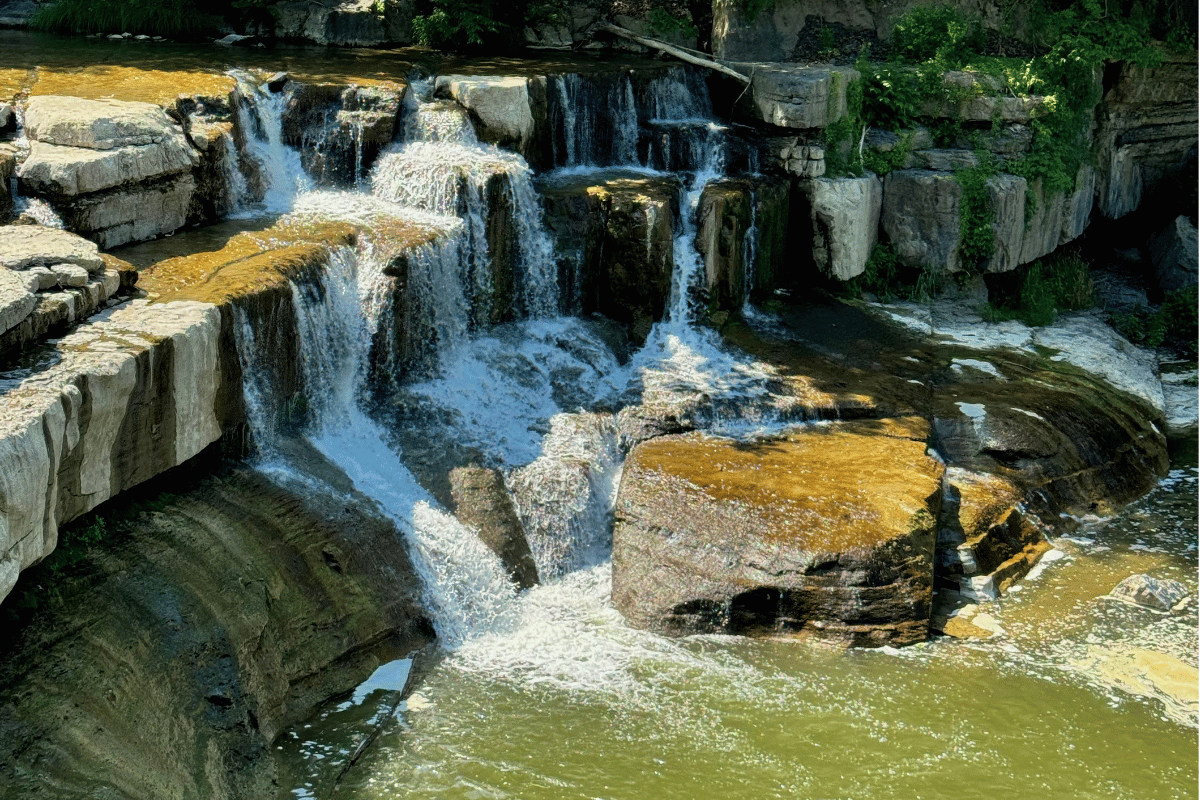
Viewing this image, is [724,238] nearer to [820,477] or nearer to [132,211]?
[820,477]

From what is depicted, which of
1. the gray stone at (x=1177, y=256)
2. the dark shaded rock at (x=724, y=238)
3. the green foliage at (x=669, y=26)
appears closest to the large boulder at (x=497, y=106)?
the dark shaded rock at (x=724, y=238)

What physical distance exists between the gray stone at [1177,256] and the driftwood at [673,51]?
17.8 ft

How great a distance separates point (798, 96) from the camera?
12.6 meters

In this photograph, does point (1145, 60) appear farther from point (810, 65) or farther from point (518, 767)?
point (518, 767)

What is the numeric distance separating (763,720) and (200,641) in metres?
3.22

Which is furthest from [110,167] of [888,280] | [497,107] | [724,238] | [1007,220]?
[1007,220]

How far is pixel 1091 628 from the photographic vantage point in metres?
8.63

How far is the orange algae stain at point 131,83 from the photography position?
10945 millimetres

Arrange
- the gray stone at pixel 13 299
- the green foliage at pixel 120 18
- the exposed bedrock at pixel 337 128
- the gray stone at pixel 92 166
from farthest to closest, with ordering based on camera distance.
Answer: the green foliage at pixel 120 18 < the exposed bedrock at pixel 337 128 < the gray stone at pixel 92 166 < the gray stone at pixel 13 299

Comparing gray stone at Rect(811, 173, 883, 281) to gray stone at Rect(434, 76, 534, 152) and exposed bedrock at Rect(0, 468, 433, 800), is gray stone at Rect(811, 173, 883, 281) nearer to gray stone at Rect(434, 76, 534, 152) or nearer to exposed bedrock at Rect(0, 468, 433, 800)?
gray stone at Rect(434, 76, 534, 152)

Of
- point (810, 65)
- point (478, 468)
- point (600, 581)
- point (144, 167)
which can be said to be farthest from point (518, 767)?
point (810, 65)

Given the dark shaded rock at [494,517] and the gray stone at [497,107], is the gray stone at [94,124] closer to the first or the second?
the gray stone at [497,107]

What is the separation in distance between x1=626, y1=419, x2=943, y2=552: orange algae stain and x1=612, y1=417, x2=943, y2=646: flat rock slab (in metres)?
0.01

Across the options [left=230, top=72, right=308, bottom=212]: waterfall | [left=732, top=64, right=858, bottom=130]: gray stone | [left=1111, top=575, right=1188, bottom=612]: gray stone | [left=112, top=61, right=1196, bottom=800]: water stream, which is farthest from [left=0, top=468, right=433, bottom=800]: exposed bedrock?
[left=732, top=64, right=858, bottom=130]: gray stone
